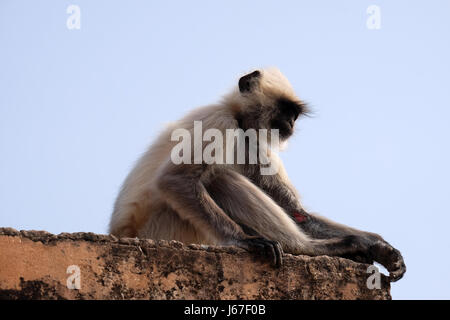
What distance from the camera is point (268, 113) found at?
19.1ft

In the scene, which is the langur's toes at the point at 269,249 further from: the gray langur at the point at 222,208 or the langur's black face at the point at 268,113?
the langur's black face at the point at 268,113

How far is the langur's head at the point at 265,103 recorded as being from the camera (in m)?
5.71

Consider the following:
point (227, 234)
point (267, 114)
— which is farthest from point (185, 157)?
point (267, 114)

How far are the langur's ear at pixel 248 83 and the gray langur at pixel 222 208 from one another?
0.27m

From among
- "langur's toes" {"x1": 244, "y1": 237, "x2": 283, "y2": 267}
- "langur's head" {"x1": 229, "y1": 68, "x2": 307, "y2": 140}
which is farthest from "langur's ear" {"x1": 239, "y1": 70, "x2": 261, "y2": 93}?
"langur's toes" {"x1": 244, "y1": 237, "x2": 283, "y2": 267}

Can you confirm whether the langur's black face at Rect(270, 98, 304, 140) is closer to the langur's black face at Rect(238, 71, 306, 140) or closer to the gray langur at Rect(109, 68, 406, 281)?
the langur's black face at Rect(238, 71, 306, 140)

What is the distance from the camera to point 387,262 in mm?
4629

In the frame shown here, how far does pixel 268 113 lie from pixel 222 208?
1284mm

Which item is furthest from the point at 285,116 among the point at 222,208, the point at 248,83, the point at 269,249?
the point at 269,249

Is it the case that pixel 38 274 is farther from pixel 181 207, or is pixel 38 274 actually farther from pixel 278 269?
pixel 181 207

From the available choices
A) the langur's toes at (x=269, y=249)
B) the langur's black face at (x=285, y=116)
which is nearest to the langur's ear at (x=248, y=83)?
the langur's black face at (x=285, y=116)

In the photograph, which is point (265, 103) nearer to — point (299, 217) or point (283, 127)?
point (283, 127)
